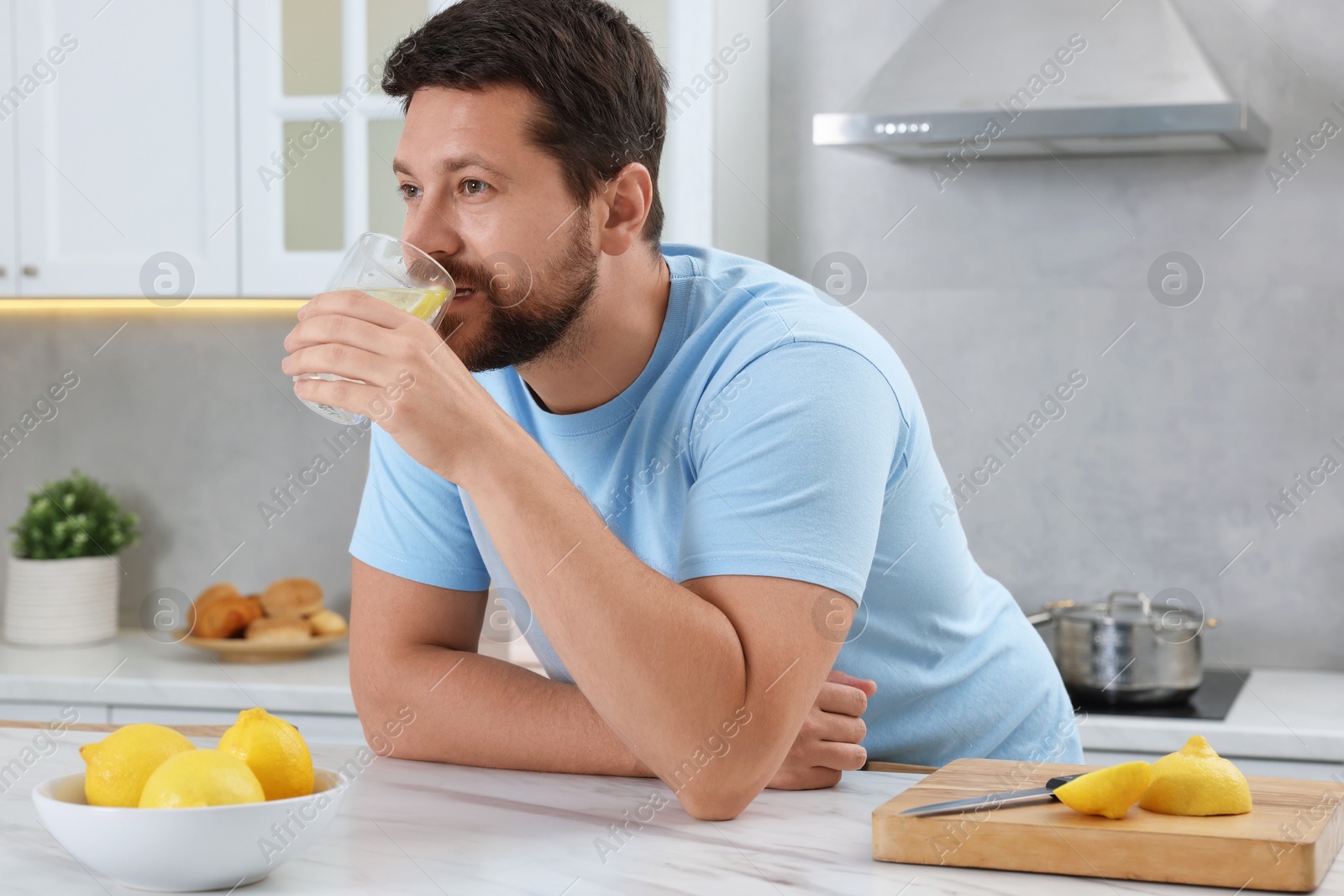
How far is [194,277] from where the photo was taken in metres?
2.37

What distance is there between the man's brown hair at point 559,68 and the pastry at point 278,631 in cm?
140

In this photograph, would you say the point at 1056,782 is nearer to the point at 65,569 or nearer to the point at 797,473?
the point at 797,473

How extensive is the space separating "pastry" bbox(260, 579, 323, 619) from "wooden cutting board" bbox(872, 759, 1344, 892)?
1.86 meters

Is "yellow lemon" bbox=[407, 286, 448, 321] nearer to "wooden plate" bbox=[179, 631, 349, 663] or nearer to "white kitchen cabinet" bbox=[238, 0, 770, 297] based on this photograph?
"white kitchen cabinet" bbox=[238, 0, 770, 297]

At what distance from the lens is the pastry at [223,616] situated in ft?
8.11

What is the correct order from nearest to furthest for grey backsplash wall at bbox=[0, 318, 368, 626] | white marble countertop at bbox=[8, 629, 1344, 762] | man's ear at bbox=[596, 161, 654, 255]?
man's ear at bbox=[596, 161, 654, 255], white marble countertop at bbox=[8, 629, 1344, 762], grey backsplash wall at bbox=[0, 318, 368, 626]

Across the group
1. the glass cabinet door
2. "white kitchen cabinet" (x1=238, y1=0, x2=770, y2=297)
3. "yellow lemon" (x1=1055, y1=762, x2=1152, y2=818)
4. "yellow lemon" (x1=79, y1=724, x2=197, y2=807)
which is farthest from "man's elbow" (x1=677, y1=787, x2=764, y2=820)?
the glass cabinet door

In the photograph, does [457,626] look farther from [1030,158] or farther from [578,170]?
[1030,158]

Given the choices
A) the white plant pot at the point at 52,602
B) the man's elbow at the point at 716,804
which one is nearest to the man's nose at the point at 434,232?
the man's elbow at the point at 716,804

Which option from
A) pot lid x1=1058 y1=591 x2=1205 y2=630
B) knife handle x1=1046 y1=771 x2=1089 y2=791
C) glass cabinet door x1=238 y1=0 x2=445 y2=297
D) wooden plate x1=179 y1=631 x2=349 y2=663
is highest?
glass cabinet door x1=238 y1=0 x2=445 y2=297

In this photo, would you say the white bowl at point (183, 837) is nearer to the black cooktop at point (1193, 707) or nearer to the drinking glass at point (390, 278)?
the drinking glass at point (390, 278)

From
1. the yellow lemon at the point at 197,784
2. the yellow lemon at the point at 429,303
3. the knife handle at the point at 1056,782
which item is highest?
the yellow lemon at the point at 429,303

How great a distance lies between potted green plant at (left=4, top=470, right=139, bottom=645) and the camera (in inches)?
102

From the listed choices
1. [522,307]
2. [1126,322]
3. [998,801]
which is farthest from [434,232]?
[1126,322]
